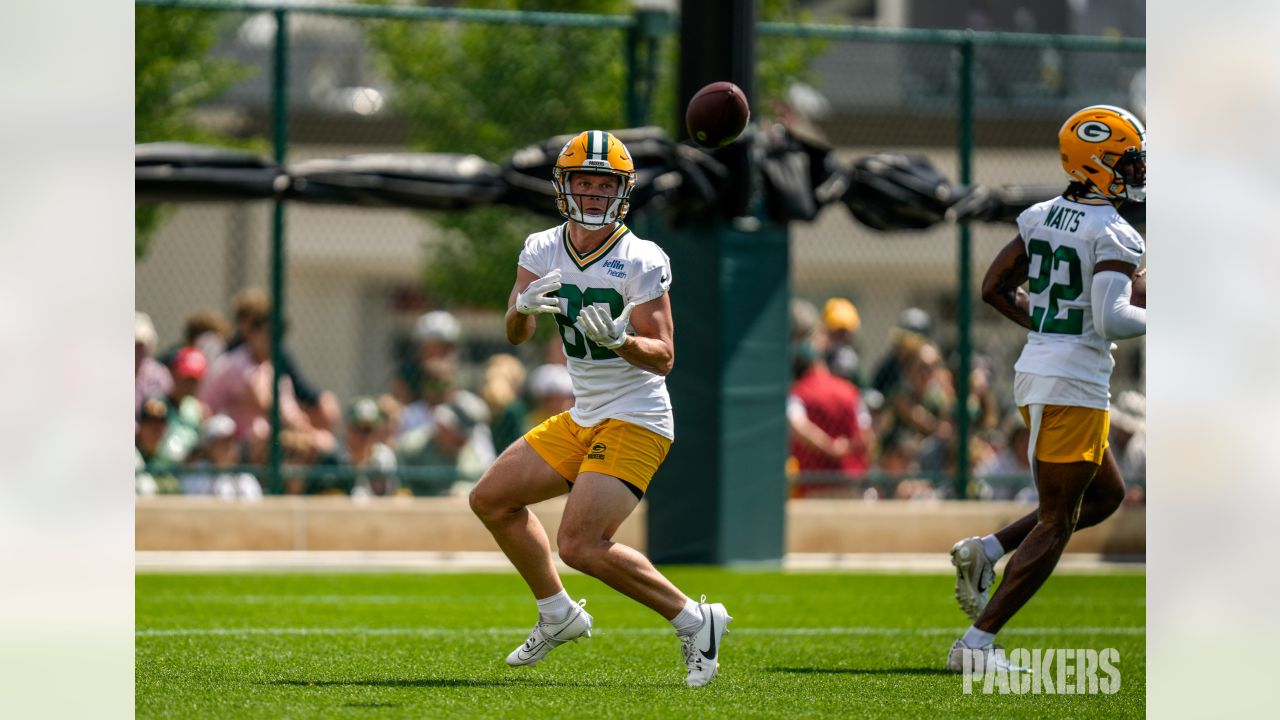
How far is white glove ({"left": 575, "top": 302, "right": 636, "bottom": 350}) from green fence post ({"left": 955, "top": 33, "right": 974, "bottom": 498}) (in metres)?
7.40

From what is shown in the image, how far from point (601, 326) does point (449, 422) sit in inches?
292

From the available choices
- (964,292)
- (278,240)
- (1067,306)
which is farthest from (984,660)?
(278,240)

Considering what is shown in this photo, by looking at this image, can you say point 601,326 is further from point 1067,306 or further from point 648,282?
point 1067,306

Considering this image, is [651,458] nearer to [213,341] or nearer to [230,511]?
[230,511]

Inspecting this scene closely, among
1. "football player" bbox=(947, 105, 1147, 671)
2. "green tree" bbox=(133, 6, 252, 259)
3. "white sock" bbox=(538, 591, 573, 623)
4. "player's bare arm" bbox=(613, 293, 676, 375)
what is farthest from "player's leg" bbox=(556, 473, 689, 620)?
"green tree" bbox=(133, 6, 252, 259)

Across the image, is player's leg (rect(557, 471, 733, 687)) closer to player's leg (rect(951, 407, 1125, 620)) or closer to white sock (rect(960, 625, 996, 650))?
white sock (rect(960, 625, 996, 650))

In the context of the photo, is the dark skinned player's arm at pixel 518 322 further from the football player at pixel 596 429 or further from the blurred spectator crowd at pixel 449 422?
the blurred spectator crowd at pixel 449 422

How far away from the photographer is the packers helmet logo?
662cm

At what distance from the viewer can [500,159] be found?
1510cm
